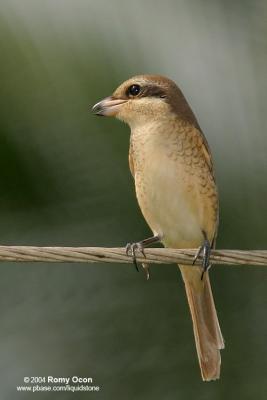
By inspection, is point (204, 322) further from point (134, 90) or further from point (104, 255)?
point (134, 90)

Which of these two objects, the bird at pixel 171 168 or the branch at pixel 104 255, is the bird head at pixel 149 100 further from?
the branch at pixel 104 255

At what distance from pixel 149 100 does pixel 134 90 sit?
11cm

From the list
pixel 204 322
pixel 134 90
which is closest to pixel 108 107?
pixel 134 90

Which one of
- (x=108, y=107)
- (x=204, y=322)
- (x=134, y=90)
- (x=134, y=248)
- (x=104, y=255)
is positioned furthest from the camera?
(x=134, y=90)

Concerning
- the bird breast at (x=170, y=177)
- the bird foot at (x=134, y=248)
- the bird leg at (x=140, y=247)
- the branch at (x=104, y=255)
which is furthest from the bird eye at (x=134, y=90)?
the branch at (x=104, y=255)

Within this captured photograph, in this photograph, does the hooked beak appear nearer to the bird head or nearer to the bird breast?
the bird head

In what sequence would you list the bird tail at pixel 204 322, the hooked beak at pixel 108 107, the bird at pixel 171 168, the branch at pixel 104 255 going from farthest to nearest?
1. the bird at pixel 171 168
2. the hooked beak at pixel 108 107
3. the bird tail at pixel 204 322
4. the branch at pixel 104 255

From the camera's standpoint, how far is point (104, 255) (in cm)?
298

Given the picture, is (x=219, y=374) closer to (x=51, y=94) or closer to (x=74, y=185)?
(x=74, y=185)

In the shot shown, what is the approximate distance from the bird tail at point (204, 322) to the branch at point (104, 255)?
19.7 inches

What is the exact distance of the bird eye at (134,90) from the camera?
171 inches

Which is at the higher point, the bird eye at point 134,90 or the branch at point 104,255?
the bird eye at point 134,90

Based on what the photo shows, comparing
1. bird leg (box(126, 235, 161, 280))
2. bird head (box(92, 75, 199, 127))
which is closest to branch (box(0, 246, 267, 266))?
bird leg (box(126, 235, 161, 280))

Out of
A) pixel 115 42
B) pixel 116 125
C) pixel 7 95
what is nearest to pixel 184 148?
pixel 116 125
